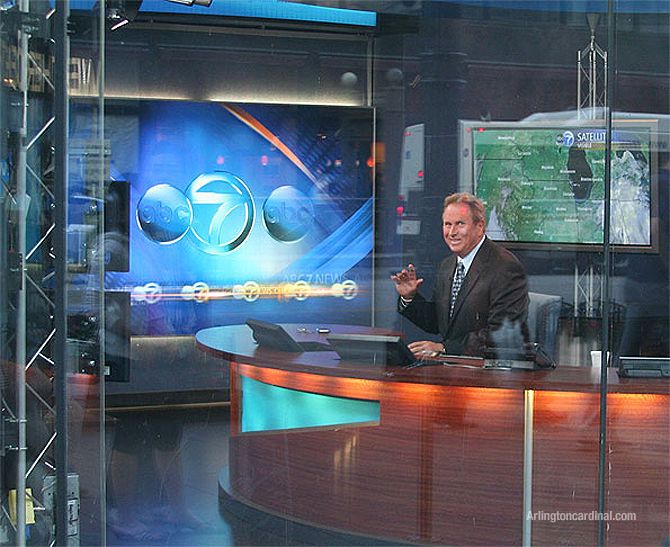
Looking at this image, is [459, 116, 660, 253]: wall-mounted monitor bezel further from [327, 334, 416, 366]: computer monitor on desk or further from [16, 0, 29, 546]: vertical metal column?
[16, 0, 29, 546]: vertical metal column

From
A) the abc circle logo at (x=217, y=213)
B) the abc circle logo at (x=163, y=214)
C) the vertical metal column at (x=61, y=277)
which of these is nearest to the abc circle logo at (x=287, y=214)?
the abc circle logo at (x=217, y=213)

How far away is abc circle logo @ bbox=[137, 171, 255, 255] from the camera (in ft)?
11.3

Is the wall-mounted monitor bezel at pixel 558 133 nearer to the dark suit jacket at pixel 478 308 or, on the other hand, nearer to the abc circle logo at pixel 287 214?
the dark suit jacket at pixel 478 308

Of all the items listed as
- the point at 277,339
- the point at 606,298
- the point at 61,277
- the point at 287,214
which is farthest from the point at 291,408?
the point at 606,298

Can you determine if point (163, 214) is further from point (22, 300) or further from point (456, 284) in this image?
point (456, 284)

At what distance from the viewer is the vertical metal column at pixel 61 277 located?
2.94m

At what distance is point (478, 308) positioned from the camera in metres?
3.68

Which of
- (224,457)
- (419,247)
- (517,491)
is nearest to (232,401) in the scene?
(224,457)

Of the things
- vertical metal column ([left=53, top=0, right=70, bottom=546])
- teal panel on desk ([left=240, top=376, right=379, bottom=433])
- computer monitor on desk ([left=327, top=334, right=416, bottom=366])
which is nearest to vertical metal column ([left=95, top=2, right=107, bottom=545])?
vertical metal column ([left=53, top=0, right=70, bottom=546])
